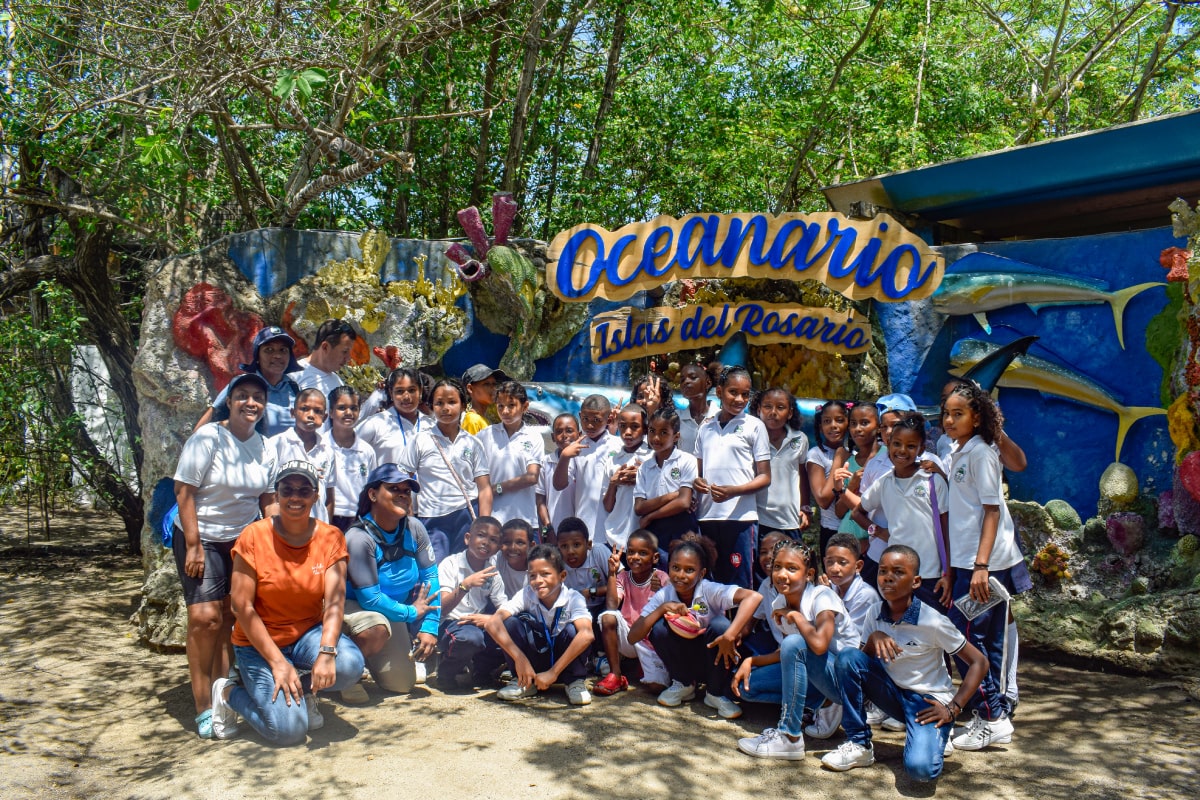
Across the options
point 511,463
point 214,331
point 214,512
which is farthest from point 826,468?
point 214,331

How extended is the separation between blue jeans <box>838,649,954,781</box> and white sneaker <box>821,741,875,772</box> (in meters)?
0.03

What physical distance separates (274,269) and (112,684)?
3136 mm

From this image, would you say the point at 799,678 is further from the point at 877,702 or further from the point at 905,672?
the point at 905,672

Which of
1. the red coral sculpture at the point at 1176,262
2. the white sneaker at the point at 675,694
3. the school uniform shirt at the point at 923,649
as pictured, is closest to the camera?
the school uniform shirt at the point at 923,649

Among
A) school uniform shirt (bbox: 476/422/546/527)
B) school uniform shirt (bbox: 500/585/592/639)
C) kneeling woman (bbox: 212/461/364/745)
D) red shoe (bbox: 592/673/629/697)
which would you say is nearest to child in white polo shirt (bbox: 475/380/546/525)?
school uniform shirt (bbox: 476/422/546/527)

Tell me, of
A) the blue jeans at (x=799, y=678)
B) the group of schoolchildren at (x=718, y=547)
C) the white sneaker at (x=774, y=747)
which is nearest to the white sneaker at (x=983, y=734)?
the group of schoolchildren at (x=718, y=547)

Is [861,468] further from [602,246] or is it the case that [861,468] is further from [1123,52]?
[1123,52]

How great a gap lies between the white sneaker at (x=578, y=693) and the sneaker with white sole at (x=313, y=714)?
1106mm

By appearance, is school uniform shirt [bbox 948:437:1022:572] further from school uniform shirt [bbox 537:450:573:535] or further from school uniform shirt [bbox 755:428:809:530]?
school uniform shirt [bbox 537:450:573:535]

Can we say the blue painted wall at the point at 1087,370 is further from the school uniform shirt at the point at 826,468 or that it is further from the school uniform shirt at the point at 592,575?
the school uniform shirt at the point at 592,575

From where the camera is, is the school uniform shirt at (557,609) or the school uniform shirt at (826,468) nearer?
the school uniform shirt at (557,609)

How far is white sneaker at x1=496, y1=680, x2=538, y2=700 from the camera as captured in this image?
4.54 meters

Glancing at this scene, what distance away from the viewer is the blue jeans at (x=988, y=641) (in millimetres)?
4020

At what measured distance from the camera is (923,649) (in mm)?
3770
